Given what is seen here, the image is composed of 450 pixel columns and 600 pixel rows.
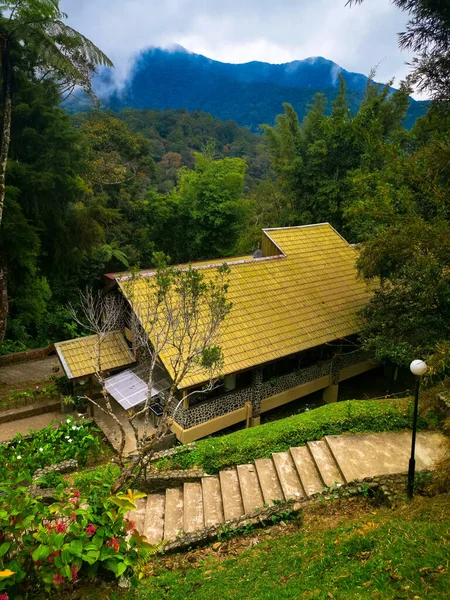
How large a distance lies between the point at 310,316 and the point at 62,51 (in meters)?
11.5

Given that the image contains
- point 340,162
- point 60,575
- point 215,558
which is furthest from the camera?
point 340,162

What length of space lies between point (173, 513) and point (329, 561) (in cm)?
370

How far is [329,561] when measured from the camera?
529cm

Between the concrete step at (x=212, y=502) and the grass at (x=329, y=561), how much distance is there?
824 millimetres

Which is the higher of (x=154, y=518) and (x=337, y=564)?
(x=337, y=564)

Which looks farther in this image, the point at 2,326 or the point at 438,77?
the point at 2,326

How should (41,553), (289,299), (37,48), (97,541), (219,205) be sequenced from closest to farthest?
(41,553), (97,541), (37,48), (289,299), (219,205)

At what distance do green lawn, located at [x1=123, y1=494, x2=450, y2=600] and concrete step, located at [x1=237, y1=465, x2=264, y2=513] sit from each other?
88 centimetres

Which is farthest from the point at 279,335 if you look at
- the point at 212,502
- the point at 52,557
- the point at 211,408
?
the point at 52,557

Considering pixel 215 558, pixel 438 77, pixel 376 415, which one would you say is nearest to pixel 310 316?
pixel 376 415

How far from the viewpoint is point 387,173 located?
12453 mm

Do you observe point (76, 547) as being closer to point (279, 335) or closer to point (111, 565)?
point (111, 565)

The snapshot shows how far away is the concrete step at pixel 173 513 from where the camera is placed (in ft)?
24.5

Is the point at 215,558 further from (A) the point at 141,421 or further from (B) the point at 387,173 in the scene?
(B) the point at 387,173
